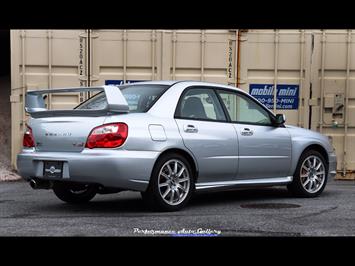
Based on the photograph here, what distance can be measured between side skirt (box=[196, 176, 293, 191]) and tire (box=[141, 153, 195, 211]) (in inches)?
8.4

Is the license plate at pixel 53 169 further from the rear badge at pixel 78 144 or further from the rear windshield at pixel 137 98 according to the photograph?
the rear windshield at pixel 137 98

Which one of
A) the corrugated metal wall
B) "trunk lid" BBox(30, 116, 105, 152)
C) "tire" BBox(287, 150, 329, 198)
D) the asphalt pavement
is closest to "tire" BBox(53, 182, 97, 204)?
the asphalt pavement

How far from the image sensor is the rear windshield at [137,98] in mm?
6380

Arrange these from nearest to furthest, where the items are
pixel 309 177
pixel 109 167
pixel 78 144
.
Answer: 1. pixel 109 167
2. pixel 78 144
3. pixel 309 177

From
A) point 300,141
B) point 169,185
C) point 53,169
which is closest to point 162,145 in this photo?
point 169,185

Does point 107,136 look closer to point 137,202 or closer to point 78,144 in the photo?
point 78,144

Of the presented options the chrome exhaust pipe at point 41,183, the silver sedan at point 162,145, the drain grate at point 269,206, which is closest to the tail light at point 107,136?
the silver sedan at point 162,145

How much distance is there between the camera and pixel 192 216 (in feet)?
19.4

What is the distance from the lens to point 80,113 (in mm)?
6074

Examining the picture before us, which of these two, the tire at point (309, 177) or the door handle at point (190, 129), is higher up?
the door handle at point (190, 129)

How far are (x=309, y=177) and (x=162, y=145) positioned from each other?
2.52 m

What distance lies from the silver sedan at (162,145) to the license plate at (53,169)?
0.03ft

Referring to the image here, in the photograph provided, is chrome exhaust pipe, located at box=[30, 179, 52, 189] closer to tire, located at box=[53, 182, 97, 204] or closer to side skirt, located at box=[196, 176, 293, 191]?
tire, located at box=[53, 182, 97, 204]
